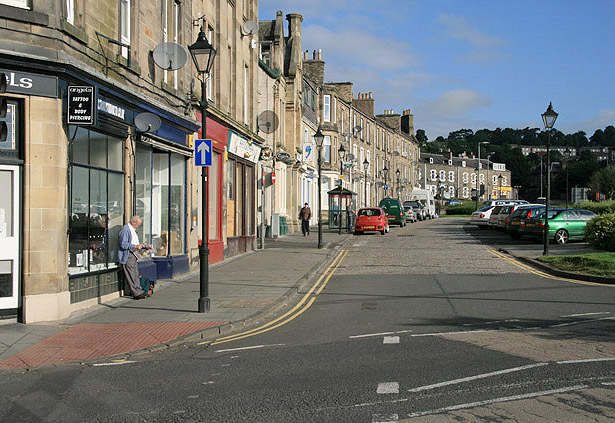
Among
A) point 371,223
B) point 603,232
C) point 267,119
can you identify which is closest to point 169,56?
point 267,119

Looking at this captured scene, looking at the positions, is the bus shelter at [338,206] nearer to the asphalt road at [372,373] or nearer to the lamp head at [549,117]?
the lamp head at [549,117]

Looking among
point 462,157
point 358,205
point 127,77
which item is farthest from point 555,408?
point 462,157

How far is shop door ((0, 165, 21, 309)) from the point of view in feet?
32.7

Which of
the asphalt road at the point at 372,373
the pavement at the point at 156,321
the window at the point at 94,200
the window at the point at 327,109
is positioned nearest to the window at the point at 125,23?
the window at the point at 94,200

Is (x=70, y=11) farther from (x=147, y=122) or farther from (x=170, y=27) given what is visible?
(x=170, y=27)

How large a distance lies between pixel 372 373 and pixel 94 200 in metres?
7.32

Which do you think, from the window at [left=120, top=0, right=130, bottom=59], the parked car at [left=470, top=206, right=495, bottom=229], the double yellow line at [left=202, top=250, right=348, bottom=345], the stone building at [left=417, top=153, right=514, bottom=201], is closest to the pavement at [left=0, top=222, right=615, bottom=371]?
the double yellow line at [left=202, top=250, right=348, bottom=345]

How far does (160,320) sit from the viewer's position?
34.3ft

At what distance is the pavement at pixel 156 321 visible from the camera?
8297 millimetres

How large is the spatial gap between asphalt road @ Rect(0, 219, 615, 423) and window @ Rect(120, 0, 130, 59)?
677cm

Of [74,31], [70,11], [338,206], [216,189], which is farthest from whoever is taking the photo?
[338,206]

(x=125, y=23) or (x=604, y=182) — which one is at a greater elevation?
(x=125, y=23)

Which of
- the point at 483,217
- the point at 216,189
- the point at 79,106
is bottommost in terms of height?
the point at 483,217

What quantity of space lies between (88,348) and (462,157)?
452ft
